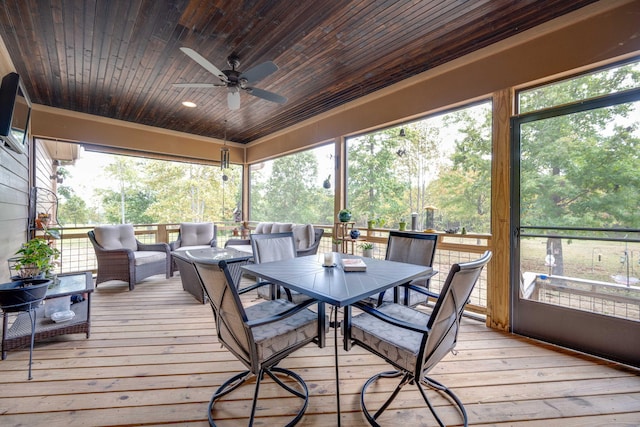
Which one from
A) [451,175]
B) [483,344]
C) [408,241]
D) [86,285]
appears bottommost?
[483,344]

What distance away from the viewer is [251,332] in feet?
4.34

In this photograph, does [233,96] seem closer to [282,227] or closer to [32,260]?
[32,260]

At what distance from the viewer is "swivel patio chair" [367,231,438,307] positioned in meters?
2.27

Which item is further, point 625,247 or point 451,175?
point 451,175

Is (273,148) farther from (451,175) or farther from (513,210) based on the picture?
(513,210)

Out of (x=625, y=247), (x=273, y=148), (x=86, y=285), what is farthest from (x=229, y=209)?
(x=625, y=247)

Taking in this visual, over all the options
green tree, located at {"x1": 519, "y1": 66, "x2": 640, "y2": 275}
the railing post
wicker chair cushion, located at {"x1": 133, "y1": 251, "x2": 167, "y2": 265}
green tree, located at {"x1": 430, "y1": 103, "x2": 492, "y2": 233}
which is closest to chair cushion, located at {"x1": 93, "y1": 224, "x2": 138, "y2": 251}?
wicker chair cushion, located at {"x1": 133, "y1": 251, "x2": 167, "y2": 265}

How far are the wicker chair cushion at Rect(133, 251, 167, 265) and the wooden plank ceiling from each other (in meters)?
2.52

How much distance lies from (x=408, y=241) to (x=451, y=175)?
1.87 m

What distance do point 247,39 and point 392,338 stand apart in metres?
2.99

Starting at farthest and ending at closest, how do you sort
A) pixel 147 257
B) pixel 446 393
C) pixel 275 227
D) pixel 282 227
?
1. pixel 275 227
2. pixel 282 227
3. pixel 147 257
4. pixel 446 393

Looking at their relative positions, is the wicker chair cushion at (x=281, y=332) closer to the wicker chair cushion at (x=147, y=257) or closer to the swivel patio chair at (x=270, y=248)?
the swivel patio chair at (x=270, y=248)

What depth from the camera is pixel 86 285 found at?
2529 mm

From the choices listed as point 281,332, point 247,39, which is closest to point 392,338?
point 281,332
